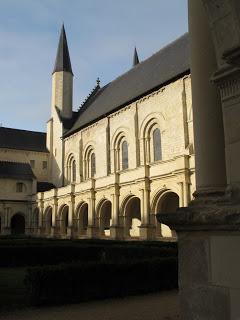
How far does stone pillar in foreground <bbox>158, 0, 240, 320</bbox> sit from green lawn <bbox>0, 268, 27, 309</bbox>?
5.51 m

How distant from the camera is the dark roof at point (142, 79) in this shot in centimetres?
2956

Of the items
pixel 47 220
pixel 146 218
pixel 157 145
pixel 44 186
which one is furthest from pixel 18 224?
pixel 146 218

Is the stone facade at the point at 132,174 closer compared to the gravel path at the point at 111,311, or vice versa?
the gravel path at the point at 111,311

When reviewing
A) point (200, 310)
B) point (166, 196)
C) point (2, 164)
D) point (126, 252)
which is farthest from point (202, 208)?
point (2, 164)

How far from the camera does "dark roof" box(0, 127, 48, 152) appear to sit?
50.9 metres

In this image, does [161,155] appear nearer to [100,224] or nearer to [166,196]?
[166,196]

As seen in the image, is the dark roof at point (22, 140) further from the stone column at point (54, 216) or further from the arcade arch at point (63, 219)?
the arcade arch at point (63, 219)

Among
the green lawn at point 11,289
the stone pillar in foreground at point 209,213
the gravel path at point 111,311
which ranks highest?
the stone pillar in foreground at point 209,213

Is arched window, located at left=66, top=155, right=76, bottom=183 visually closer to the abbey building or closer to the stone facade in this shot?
the abbey building

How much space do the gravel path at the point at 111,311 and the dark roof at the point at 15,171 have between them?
40130 millimetres

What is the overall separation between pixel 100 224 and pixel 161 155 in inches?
310

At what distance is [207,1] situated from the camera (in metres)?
3.77

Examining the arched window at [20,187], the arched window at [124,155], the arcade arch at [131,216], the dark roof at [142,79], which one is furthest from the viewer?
the arched window at [20,187]

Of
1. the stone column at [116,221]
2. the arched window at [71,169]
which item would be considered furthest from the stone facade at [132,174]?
the arched window at [71,169]
